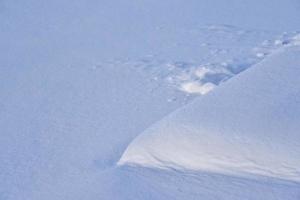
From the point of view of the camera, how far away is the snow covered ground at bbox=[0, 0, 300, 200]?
1.83 m

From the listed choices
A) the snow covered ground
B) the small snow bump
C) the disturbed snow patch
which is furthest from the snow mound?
the disturbed snow patch

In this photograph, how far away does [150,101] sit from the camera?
253 centimetres

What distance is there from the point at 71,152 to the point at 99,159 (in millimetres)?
129

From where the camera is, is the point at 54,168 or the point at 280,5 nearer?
the point at 54,168

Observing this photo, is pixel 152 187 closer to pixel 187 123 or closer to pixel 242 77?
pixel 187 123

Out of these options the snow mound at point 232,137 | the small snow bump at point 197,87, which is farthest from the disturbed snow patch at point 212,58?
the snow mound at point 232,137

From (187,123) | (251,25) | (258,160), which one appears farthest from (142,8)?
(258,160)

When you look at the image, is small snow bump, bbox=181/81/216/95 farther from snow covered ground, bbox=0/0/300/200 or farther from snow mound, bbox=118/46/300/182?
snow mound, bbox=118/46/300/182

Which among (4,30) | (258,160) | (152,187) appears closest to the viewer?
(152,187)

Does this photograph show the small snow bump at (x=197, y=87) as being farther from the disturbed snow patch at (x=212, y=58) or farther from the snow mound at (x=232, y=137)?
the snow mound at (x=232, y=137)

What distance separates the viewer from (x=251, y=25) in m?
3.54

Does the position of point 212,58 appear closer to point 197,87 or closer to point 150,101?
point 197,87

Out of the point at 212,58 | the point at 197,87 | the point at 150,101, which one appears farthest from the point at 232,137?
the point at 212,58

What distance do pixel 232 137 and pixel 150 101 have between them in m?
0.68
